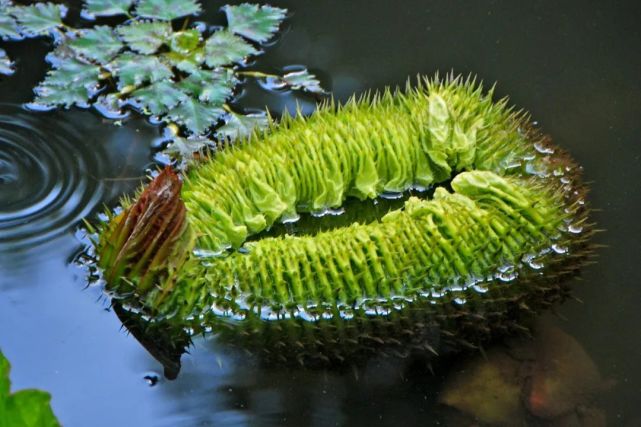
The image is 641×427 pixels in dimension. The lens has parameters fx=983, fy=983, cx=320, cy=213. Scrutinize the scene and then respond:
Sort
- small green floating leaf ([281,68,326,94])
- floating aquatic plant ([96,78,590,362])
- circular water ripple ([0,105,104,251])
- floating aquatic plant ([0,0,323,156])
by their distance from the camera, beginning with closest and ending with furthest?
floating aquatic plant ([96,78,590,362]) → circular water ripple ([0,105,104,251]) → floating aquatic plant ([0,0,323,156]) → small green floating leaf ([281,68,326,94])

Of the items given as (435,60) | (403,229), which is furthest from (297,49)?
(403,229)

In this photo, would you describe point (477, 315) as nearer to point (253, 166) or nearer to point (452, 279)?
point (452, 279)

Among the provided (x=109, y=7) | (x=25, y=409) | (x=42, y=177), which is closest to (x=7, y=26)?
(x=109, y=7)

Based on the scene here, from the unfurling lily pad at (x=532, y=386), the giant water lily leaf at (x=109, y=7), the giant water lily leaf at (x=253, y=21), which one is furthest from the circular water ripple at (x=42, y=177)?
the unfurling lily pad at (x=532, y=386)

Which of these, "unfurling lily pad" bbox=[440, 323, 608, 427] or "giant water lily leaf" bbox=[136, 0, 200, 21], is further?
"giant water lily leaf" bbox=[136, 0, 200, 21]

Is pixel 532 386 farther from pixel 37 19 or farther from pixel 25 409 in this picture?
pixel 37 19

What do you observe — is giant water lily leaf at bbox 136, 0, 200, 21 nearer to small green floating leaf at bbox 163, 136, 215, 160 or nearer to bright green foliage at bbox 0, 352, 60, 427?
small green floating leaf at bbox 163, 136, 215, 160

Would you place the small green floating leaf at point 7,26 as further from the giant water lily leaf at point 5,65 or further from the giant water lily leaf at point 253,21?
the giant water lily leaf at point 253,21

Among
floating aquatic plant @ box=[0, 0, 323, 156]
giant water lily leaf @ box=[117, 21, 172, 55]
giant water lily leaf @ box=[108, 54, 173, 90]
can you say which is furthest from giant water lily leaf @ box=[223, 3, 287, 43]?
giant water lily leaf @ box=[108, 54, 173, 90]
